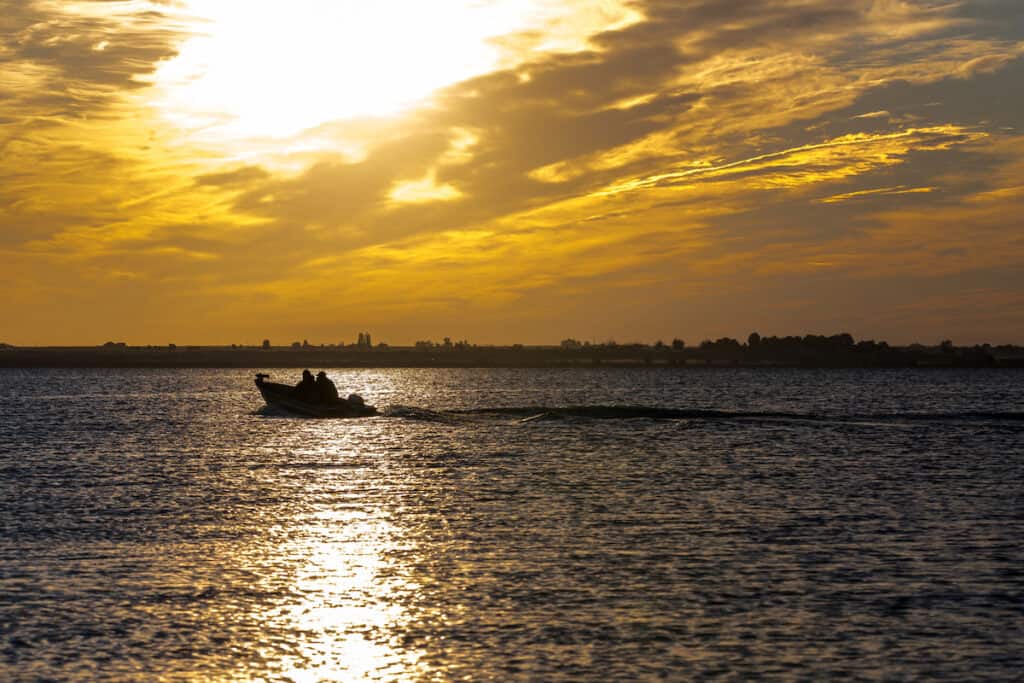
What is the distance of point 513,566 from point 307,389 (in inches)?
2494

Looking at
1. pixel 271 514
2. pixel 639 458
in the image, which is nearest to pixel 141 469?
pixel 271 514

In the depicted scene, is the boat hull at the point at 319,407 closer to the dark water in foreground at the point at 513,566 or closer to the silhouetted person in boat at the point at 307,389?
the silhouetted person in boat at the point at 307,389

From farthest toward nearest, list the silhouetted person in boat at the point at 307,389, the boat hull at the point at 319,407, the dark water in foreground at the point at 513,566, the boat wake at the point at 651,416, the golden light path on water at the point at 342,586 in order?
1. the boat wake at the point at 651,416
2. the boat hull at the point at 319,407
3. the silhouetted person in boat at the point at 307,389
4. the dark water in foreground at the point at 513,566
5. the golden light path on water at the point at 342,586

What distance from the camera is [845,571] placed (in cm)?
2536

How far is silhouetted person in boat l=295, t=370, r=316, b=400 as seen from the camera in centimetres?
8606

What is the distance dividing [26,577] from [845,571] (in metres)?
18.9

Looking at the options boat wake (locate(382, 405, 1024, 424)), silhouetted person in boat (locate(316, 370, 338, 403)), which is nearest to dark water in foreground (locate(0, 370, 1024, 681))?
silhouetted person in boat (locate(316, 370, 338, 403))

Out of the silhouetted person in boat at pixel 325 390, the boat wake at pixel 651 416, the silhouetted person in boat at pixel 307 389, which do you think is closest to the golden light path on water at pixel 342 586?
the silhouetted person in boat at pixel 325 390

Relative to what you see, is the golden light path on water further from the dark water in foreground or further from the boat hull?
Answer: the boat hull

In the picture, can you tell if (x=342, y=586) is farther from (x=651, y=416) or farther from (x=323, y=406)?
(x=651, y=416)

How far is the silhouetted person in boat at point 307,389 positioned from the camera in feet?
282

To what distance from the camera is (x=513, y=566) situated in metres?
26.1

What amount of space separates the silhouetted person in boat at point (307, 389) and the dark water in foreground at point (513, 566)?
2767 cm

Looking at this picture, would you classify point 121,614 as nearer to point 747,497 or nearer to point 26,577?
point 26,577
